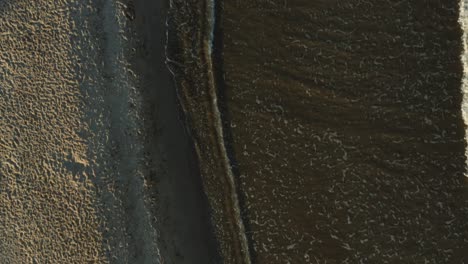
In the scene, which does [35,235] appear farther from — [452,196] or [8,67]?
[452,196]

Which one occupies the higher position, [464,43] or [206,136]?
[464,43]

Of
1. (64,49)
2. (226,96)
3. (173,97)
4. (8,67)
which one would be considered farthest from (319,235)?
(8,67)

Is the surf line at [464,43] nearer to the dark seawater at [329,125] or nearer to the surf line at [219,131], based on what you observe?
the dark seawater at [329,125]

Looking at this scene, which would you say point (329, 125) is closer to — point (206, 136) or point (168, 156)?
point (206, 136)

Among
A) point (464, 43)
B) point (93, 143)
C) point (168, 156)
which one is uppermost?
point (464, 43)

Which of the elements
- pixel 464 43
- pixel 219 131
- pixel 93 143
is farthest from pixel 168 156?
pixel 464 43

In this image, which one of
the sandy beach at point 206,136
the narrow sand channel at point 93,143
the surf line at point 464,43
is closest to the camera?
the surf line at point 464,43

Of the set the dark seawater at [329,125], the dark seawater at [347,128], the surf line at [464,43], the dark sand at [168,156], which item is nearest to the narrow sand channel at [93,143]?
the dark sand at [168,156]
